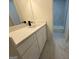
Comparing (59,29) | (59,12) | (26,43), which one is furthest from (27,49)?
(59,12)

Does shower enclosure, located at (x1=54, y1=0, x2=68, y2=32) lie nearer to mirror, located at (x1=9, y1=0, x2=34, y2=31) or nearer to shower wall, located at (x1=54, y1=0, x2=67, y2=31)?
shower wall, located at (x1=54, y1=0, x2=67, y2=31)

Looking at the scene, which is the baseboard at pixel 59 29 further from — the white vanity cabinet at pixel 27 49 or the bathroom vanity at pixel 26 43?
the white vanity cabinet at pixel 27 49

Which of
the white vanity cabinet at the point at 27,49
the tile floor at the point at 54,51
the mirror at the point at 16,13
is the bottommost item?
the tile floor at the point at 54,51

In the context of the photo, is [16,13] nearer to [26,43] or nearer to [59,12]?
[26,43]

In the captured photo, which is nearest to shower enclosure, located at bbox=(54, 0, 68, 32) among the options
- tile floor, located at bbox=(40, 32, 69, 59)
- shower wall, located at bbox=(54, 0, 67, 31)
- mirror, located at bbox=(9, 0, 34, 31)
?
shower wall, located at bbox=(54, 0, 67, 31)

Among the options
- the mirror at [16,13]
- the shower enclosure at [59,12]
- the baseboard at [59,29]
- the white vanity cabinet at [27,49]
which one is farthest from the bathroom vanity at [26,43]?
the shower enclosure at [59,12]

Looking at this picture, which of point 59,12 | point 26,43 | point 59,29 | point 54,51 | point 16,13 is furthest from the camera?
point 59,12

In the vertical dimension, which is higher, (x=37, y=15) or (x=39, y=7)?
(x=39, y=7)

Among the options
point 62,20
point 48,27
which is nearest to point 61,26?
point 62,20

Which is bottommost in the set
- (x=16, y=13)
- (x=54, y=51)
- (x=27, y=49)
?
(x=54, y=51)
